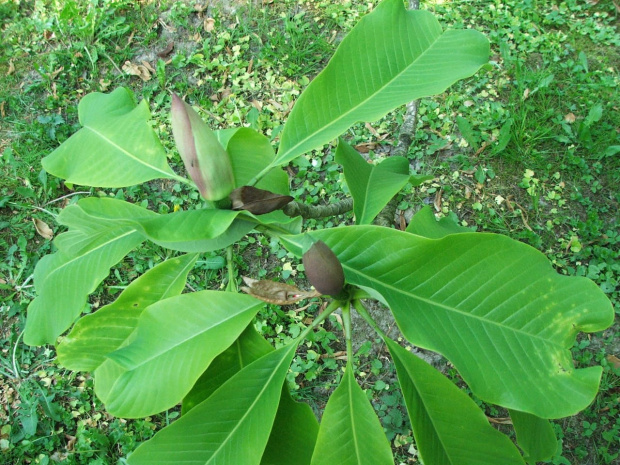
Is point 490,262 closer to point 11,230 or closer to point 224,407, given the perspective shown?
point 224,407

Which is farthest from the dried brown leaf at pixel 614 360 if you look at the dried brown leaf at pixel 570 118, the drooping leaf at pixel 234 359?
the drooping leaf at pixel 234 359

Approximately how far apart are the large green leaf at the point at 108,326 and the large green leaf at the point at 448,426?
58cm

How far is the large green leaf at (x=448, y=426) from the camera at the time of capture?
972mm

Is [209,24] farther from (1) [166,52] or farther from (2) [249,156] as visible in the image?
(2) [249,156]

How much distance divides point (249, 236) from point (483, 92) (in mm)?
1702

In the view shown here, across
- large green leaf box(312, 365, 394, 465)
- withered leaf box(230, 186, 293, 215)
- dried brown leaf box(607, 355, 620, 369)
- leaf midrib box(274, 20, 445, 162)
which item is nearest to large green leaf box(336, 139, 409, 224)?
leaf midrib box(274, 20, 445, 162)

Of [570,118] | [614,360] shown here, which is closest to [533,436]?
[614,360]

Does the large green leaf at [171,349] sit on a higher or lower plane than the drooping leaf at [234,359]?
higher

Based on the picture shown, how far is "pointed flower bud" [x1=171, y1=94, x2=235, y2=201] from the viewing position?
0.90 metres

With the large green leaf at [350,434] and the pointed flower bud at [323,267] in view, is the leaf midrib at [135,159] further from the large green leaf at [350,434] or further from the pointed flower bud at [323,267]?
the large green leaf at [350,434]

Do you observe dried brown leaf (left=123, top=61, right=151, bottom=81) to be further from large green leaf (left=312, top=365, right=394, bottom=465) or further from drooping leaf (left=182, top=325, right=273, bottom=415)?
large green leaf (left=312, top=365, right=394, bottom=465)

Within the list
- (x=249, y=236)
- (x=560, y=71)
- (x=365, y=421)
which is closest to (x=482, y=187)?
(x=560, y=71)

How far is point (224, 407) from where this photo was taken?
3.36ft

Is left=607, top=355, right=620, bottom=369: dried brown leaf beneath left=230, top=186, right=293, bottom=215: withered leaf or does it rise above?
beneath
